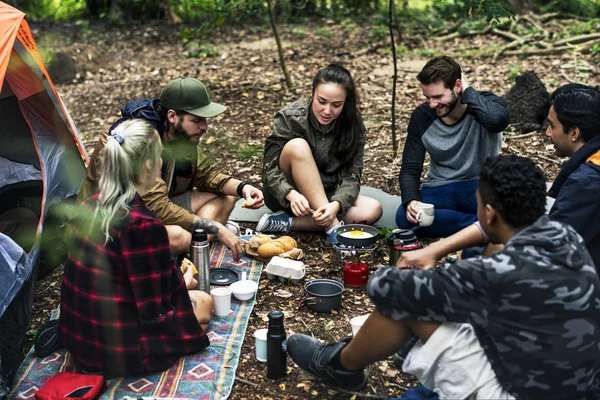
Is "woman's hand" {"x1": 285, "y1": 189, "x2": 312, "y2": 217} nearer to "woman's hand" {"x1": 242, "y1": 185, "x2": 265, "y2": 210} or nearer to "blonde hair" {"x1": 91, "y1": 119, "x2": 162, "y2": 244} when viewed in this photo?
"woman's hand" {"x1": 242, "y1": 185, "x2": 265, "y2": 210}

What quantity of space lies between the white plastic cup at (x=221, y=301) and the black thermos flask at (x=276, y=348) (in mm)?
595

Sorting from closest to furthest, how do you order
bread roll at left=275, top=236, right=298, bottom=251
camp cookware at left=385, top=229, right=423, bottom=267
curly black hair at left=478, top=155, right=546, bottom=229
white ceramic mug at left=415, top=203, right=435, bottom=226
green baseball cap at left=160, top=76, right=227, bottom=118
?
curly black hair at left=478, top=155, right=546, bottom=229 → camp cookware at left=385, top=229, right=423, bottom=267 → green baseball cap at left=160, top=76, right=227, bottom=118 → white ceramic mug at left=415, top=203, right=435, bottom=226 → bread roll at left=275, top=236, right=298, bottom=251

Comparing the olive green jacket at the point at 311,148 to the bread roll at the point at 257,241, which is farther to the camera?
the olive green jacket at the point at 311,148

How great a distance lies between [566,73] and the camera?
7680 millimetres

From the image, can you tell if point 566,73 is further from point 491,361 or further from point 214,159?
point 491,361

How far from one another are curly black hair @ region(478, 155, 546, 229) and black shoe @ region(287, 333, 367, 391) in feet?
3.12

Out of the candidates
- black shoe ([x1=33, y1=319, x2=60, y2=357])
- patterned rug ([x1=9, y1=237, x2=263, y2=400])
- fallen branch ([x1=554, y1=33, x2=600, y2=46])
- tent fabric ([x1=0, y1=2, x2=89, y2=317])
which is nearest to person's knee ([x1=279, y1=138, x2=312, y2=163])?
patterned rug ([x1=9, y1=237, x2=263, y2=400])

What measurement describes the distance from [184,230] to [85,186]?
77 cm

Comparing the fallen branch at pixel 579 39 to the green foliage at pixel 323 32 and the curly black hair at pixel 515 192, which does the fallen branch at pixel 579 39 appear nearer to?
the green foliage at pixel 323 32

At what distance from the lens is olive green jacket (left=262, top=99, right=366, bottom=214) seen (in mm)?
4570

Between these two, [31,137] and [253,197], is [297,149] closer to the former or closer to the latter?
[253,197]

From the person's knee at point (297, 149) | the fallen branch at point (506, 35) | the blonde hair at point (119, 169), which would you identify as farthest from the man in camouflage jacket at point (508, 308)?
the fallen branch at point (506, 35)

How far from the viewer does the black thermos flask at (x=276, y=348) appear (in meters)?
3.10

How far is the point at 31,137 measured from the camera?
4867 mm
